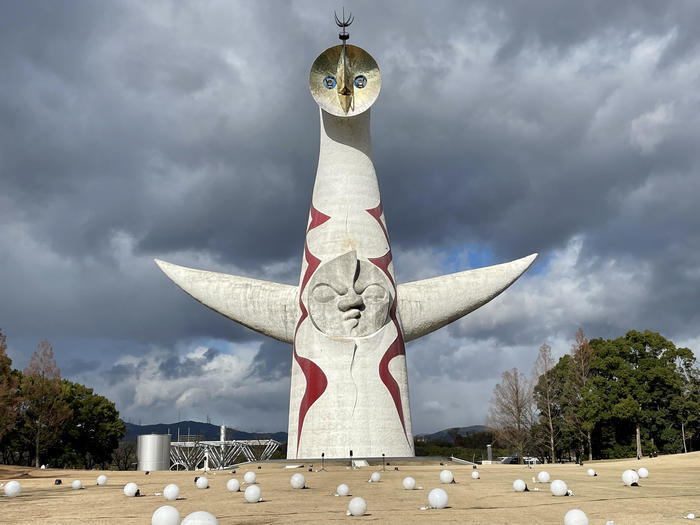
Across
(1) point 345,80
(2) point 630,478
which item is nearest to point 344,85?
(1) point 345,80

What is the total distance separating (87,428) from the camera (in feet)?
141

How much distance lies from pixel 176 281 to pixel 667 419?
2833cm

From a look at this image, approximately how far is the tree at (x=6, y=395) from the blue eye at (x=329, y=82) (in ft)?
66.1

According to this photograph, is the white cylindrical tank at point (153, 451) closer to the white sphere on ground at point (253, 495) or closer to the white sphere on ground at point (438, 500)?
the white sphere on ground at point (253, 495)

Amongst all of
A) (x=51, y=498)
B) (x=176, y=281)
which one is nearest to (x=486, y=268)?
(x=176, y=281)

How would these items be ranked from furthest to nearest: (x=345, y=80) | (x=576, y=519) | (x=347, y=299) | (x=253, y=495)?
(x=345, y=80)
(x=347, y=299)
(x=253, y=495)
(x=576, y=519)

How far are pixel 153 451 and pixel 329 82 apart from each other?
17.6m

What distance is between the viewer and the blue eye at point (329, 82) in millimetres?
26125

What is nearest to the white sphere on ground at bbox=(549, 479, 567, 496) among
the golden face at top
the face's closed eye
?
the face's closed eye

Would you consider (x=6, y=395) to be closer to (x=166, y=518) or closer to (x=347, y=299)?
(x=347, y=299)

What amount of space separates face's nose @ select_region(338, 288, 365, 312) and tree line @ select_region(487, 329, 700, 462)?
19.6 meters

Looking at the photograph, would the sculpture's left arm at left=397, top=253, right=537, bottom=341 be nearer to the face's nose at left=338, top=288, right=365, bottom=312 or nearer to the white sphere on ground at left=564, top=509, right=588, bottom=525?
the face's nose at left=338, top=288, right=365, bottom=312

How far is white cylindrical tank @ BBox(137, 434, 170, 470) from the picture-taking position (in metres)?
28.8

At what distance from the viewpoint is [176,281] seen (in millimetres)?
27266
